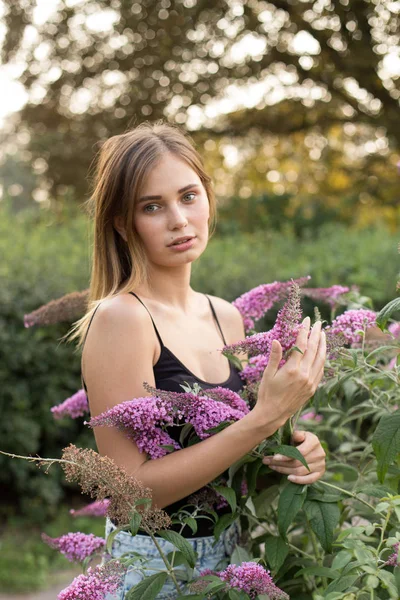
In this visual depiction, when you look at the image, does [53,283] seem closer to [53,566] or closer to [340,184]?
[53,566]

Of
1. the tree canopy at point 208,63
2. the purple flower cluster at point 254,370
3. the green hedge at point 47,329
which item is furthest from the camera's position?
the tree canopy at point 208,63

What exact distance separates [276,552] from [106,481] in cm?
56

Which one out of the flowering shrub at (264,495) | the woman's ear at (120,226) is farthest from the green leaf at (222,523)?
the woman's ear at (120,226)

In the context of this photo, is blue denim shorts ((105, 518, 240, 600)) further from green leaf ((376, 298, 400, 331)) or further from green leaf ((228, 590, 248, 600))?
green leaf ((376, 298, 400, 331))

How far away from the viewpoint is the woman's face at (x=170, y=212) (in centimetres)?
203

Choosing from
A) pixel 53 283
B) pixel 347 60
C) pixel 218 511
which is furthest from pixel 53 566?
pixel 347 60

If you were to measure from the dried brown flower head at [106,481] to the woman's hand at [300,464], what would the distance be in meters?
0.36

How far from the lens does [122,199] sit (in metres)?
2.06

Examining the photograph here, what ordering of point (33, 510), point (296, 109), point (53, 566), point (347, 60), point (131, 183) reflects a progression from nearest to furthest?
1. point (131, 183)
2. point (53, 566)
3. point (33, 510)
4. point (347, 60)
5. point (296, 109)

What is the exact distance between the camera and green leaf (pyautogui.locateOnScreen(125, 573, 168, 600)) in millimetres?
1547

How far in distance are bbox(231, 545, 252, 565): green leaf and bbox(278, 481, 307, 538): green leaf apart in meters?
0.17

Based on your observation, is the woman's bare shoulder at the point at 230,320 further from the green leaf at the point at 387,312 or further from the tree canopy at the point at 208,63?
the tree canopy at the point at 208,63

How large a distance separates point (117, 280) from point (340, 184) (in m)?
16.1

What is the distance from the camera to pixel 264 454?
68.7 inches
